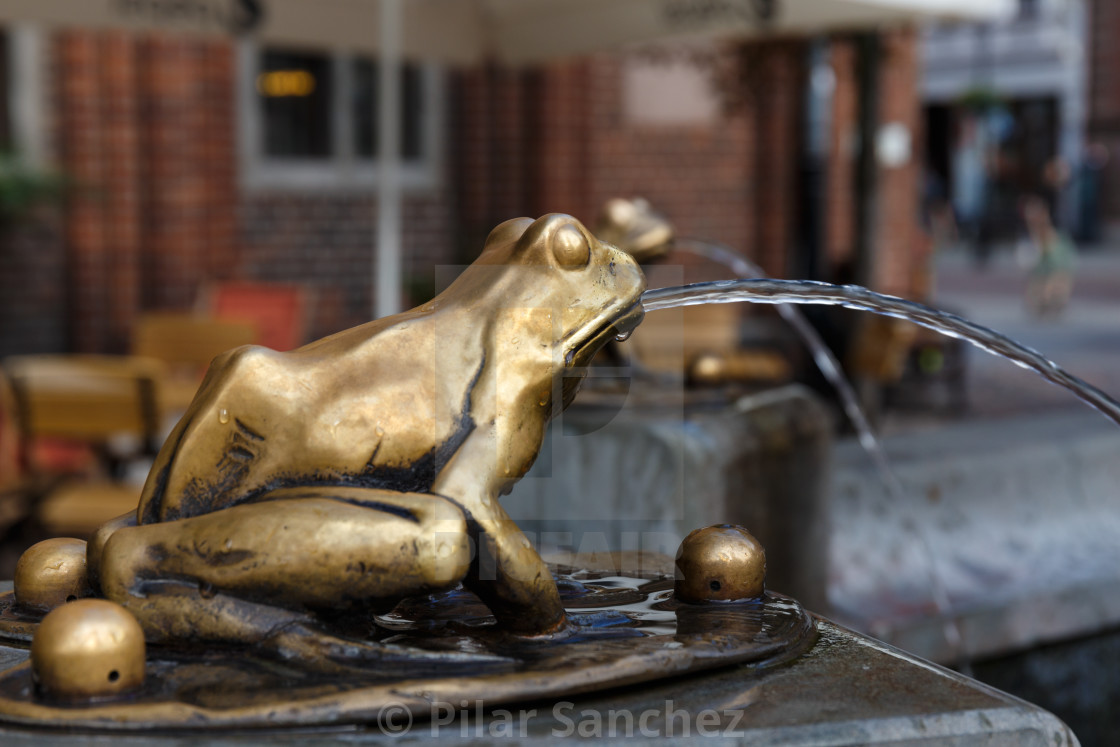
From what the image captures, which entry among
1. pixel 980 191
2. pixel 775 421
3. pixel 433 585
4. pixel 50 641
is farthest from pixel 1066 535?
pixel 980 191

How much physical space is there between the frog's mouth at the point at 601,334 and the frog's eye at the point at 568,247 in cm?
6

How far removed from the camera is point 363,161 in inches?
344

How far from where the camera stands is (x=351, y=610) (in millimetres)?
1099

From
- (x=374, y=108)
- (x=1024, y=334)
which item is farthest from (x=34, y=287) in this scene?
(x=1024, y=334)

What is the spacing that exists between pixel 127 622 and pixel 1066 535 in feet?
8.96

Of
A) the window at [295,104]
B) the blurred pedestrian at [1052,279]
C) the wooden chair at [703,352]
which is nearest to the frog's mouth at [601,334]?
the wooden chair at [703,352]

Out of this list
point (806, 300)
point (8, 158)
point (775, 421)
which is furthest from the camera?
point (8, 158)

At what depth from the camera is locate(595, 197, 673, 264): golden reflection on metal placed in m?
2.22

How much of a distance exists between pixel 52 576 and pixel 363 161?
7710mm

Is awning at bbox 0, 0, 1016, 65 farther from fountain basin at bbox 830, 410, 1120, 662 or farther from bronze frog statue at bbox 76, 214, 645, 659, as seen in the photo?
bronze frog statue at bbox 76, 214, 645, 659

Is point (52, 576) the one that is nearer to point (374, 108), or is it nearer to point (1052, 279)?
point (374, 108)

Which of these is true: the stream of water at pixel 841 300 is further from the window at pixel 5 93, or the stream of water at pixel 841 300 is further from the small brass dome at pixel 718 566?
the window at pixel 5 93

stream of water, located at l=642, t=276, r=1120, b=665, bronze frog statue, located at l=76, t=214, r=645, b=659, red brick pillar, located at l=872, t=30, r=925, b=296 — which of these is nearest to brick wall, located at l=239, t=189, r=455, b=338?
red brick pillar, located at l=872, t=30, r=925, b=296

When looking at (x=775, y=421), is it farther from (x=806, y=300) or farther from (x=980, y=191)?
(x=980, y=191)
